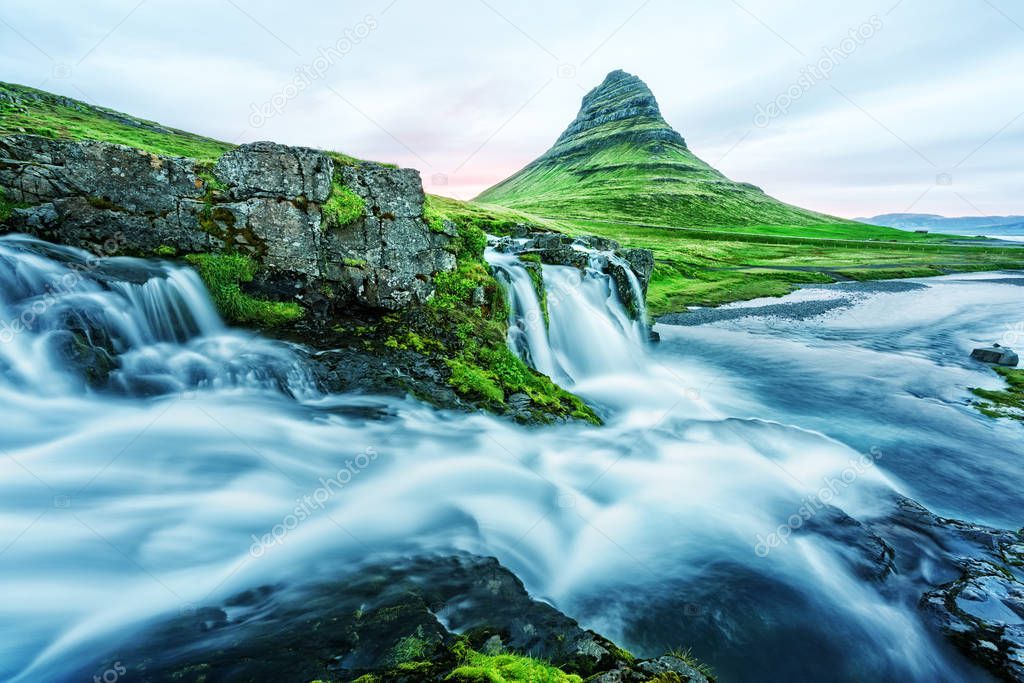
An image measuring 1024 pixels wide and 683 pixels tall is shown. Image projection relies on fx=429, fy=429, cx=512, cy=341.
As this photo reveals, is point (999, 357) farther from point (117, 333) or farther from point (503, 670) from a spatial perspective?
point (117, 333)

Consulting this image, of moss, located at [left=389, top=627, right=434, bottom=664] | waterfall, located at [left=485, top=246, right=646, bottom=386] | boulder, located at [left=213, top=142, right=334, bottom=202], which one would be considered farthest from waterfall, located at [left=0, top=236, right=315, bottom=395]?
waterfall, located at [left=485, top=246, right=646, bottom=386]

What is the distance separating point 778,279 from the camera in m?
48.7

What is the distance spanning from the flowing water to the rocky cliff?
87cm

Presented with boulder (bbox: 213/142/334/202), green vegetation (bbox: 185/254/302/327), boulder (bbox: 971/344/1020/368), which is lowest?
boulder (bbox: 971/344/1020/368)

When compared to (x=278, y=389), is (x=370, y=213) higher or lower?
higher

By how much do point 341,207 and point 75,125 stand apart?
48.1ft

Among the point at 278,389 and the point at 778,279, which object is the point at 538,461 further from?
the point at 778,279

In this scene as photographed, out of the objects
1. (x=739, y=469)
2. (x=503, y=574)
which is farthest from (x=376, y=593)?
(x=739, y=469)

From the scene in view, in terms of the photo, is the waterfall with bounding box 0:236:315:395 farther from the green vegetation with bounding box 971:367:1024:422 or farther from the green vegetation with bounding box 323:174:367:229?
the green vegetation with bounding box 971:367:1024:422

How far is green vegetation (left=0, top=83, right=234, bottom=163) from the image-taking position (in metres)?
12.9

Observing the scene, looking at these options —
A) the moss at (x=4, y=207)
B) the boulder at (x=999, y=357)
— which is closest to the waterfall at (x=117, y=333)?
the moss at (x=4, y=207)

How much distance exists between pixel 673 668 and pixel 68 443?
9724 mm

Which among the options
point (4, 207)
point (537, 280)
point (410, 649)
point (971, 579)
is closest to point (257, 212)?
point (4, 207)

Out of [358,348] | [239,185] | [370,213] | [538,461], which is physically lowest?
[538,461]
